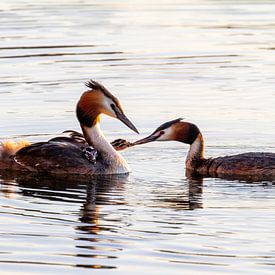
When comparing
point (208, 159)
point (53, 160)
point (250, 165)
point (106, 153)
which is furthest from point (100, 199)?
point (208, 159)

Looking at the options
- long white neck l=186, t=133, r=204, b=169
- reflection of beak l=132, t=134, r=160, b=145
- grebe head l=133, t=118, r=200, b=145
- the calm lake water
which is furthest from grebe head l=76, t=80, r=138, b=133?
long white neck l=186, t=133, r=204, b=169

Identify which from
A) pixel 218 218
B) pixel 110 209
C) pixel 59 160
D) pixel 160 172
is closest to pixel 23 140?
pixel 59 160

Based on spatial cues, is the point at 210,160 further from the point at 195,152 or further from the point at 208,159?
the point at 195,152

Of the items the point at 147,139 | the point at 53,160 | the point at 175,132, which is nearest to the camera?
the point at 53,160

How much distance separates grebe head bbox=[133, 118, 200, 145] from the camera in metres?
15.0

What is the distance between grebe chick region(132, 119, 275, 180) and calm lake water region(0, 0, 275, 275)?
232mm

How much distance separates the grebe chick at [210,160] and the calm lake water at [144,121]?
232mm

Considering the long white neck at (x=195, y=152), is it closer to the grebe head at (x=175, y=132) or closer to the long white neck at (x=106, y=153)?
the grebe head at (x=175, y=132)

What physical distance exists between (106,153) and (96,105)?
1.92 ft

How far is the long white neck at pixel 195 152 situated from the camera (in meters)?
14.7

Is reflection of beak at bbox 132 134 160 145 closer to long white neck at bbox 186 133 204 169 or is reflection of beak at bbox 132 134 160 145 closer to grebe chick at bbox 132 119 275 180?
grebe chick at bbox 132 119 275 180

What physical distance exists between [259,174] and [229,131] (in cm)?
197

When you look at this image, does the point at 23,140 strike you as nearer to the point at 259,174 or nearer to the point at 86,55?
the point at 259,174

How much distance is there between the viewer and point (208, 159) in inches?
582
